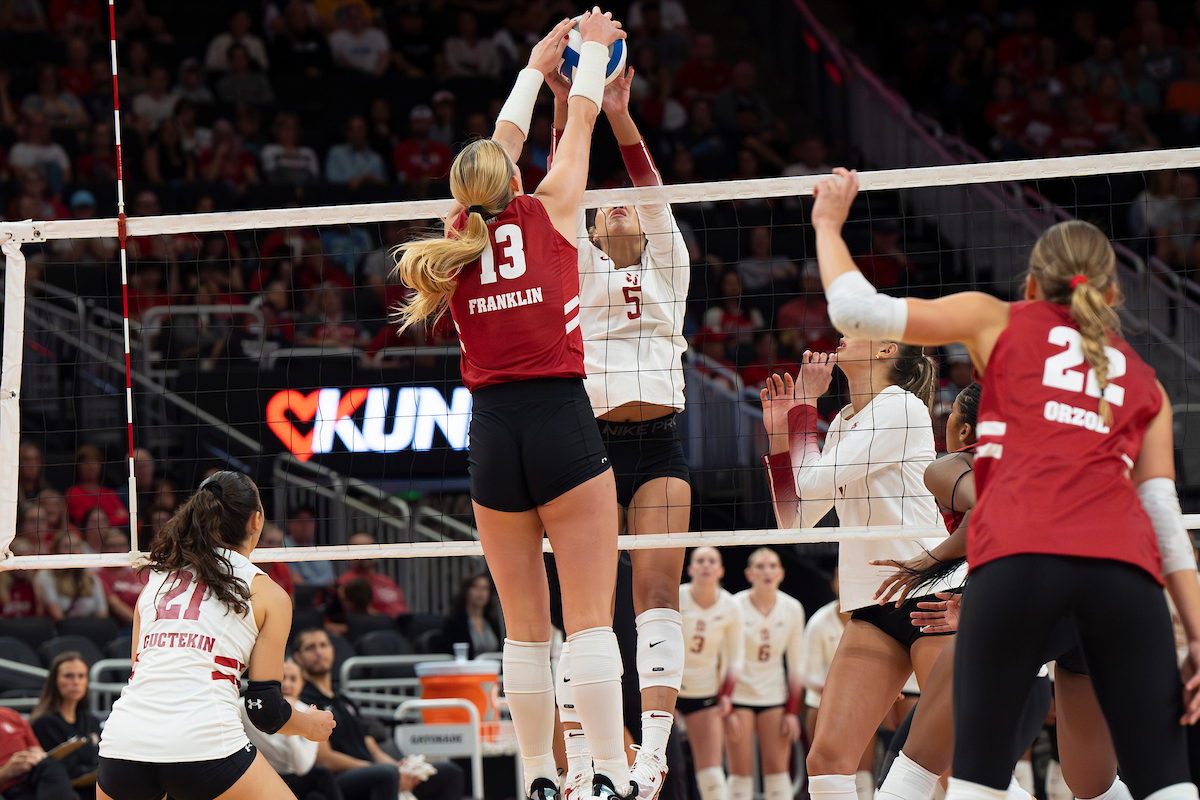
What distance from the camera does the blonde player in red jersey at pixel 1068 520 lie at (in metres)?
3.34

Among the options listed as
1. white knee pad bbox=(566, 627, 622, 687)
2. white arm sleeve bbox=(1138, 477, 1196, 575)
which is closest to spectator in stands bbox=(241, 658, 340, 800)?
white knee pad bbox=(566, 627, 622, 687)

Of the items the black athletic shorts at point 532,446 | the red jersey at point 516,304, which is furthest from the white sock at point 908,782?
the red jersey at point 516,304

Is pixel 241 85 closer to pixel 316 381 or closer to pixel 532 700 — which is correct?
pixel 316 381

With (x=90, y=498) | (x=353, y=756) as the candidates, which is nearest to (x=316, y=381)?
(x=90, y=498)

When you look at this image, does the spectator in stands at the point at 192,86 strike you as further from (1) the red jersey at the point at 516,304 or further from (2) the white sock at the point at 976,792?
(2) the white sock at the point at 976,792

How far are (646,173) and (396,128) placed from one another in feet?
35.4

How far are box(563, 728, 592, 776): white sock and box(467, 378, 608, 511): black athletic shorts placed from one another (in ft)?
3.90

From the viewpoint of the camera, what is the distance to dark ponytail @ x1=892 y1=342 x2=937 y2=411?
213 inches

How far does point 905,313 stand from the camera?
363 centimetres

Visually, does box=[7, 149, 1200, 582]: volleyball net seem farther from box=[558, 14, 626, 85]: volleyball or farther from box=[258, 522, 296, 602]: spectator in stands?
box=[558, 14, 626, 85]: volleyball

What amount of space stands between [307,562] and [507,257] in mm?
7936

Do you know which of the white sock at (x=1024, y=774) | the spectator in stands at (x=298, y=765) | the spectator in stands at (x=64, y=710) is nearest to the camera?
the spectator in stands at (x=298, y=765)

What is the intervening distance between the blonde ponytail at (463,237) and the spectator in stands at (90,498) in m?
7.18

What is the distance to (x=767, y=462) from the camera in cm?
554
